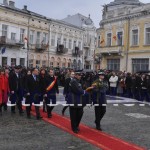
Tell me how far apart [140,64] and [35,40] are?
731 inches

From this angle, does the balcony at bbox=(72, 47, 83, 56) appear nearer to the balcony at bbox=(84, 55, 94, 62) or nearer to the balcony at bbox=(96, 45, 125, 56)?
the balcony at bbox=(84, 55, 94, 62)

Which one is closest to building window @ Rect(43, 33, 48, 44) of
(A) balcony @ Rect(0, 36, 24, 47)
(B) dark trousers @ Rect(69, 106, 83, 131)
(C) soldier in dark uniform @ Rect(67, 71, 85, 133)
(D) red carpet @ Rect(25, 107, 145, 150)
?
(A) balcony @ Rect(0, 36, 24, 47)

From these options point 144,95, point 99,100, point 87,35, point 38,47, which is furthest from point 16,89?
point 87,35

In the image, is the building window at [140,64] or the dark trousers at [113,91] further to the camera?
the building window at [140,64]

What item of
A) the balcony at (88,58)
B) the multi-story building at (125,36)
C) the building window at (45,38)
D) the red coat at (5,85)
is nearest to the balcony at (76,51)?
the balcony at (88,58)

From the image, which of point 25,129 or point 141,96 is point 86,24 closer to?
point 141,96

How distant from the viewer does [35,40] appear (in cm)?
5053

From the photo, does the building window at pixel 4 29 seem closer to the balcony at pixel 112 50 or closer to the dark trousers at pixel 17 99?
the balcony at pixel 112 50

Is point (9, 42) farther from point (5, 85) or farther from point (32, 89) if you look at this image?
point (32, 89)

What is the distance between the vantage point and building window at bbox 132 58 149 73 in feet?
121

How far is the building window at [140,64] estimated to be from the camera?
36844 millimetres

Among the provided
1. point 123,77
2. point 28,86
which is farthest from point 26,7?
point 28,86

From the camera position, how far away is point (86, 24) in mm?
70000

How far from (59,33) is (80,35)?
24.9ft
